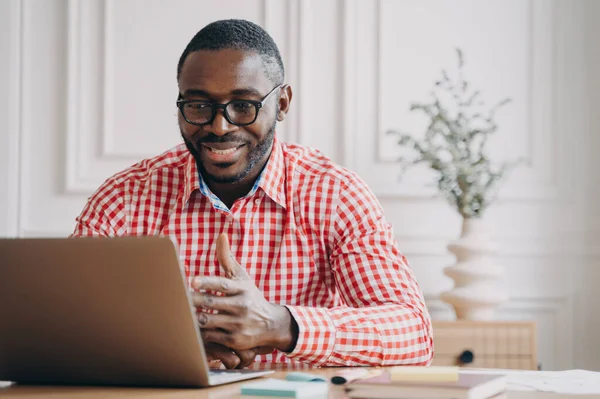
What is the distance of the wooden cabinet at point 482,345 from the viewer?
2.33m

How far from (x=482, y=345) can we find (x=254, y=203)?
0.86 m

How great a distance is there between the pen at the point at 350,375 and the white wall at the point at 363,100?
156cm

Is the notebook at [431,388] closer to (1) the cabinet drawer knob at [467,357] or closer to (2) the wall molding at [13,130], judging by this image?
(1) the cabinet drawer knob at [467,357]

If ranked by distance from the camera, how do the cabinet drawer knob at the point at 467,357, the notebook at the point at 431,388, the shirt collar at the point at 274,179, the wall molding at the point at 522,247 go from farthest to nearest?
the wall molding at the point at 522,247
the cabinet drawer knob at the point at 467,357
the shirt collar at the point at 274,179
the notebook at the point at 431,388

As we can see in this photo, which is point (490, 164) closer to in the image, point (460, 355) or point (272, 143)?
point (460, 355)

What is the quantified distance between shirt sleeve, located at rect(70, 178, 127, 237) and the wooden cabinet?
92 centimetres

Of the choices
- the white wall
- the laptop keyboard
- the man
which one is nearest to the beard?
the man

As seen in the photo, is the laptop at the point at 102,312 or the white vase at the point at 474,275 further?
the white vase at the point at 474,275

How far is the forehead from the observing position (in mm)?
1767

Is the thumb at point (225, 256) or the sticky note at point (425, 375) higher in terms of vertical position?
the thumb at point (225, 256)

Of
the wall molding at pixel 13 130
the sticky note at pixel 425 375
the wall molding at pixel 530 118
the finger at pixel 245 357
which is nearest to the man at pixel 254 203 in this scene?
the finger at pixel 245 357

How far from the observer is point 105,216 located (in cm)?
188

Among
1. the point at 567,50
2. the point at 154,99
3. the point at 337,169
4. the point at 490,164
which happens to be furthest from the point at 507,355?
the point at 154,99

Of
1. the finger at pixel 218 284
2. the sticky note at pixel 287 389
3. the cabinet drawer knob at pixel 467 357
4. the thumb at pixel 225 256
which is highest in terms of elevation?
the thumb at pixel 225 256
